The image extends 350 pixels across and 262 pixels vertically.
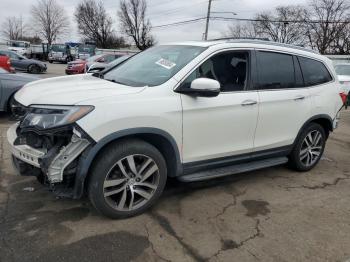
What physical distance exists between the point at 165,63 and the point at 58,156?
1593 millimetres

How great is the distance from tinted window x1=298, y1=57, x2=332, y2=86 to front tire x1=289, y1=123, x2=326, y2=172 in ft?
2.06

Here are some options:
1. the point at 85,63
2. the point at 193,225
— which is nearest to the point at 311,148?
the point at 193,225

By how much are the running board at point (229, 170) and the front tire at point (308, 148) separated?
1.03ft

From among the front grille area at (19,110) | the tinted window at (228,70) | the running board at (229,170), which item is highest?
the tinted window at (228,70)

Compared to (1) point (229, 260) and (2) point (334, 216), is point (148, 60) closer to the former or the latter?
(1) point (229, 260)

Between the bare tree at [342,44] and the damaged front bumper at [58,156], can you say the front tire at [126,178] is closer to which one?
the damaged front bumper at [58,156]

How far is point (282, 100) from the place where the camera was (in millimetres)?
4430

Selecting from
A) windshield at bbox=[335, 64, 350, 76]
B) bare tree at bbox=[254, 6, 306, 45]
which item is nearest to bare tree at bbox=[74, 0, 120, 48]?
bare tree at bbox=[254, 6, 306, 45]

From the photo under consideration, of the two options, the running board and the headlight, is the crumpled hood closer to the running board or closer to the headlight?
the headlight

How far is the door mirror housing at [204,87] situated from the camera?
3.41 metres

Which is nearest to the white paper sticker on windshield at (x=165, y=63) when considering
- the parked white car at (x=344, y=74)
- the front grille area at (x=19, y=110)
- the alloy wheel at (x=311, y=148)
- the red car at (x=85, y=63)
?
the front grille area at (x=19, y=110)

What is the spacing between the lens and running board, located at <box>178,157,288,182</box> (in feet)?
12.6

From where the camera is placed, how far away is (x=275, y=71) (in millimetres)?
4445

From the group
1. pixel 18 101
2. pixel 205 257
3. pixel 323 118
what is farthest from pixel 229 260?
pixel 323 118
